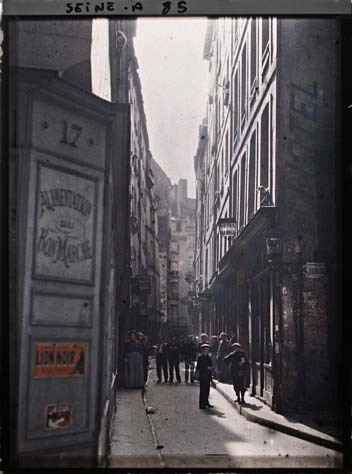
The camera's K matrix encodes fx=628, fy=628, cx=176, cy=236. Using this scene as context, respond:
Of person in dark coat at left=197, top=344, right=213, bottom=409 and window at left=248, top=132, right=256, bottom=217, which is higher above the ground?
window at left=248, top=132, right=256, bottom=217

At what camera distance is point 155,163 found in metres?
6.30

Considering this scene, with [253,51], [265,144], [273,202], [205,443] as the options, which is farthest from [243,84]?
[205,443]

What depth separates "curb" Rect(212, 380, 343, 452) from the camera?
551 cm

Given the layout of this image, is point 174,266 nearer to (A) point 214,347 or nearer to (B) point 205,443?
(A) point 214,347

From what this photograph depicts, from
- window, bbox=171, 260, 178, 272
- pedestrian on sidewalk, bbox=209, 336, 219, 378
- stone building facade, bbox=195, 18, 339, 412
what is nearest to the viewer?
stone building facade, bbox=195, 18, 339, 412

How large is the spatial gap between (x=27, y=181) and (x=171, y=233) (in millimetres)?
1923

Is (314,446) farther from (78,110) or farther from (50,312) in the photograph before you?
(78,110)

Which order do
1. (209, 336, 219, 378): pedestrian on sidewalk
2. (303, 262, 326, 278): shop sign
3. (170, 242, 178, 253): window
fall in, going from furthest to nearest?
→ (170, 242, 178, 253): window
(209, 336, 219, 378): pedestrian on sidewalk
(303, 262, 326, 278): shop sign

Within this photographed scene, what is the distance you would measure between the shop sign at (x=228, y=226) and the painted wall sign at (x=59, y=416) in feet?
8.17

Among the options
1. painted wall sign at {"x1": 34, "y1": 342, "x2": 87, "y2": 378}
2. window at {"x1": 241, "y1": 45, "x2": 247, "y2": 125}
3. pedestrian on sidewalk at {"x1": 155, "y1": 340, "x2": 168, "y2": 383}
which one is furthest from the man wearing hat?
window at {"x1": 241, "y1": 45, "x2": 247, "y2": 125}

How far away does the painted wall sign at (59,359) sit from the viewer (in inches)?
201

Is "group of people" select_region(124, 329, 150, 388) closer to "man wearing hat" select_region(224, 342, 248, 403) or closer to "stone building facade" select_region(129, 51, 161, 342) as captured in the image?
"stone building facade" select_region(129, 51, 161, 342)

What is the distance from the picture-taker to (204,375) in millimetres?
6051

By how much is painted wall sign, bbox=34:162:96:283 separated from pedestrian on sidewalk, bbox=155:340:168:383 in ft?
4.09
